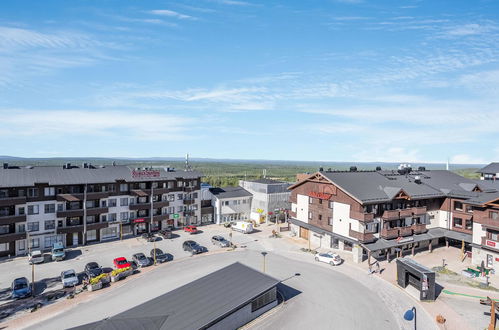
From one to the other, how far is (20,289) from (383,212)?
171ft

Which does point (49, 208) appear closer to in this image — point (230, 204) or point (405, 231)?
point (230, 204)

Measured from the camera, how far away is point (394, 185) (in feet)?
175

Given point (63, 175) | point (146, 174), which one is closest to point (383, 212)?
point (146, 174)

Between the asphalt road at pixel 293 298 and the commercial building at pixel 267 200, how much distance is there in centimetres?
2552

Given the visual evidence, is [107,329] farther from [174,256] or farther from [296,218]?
[296,218]

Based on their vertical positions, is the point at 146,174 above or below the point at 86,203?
above

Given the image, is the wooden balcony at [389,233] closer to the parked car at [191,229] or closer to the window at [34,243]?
the parked car at [191,229]

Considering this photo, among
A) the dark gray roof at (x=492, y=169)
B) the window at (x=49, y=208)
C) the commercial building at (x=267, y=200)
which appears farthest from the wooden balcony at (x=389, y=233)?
the window at (x=49, y=208)

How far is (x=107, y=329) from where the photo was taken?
22734 mm

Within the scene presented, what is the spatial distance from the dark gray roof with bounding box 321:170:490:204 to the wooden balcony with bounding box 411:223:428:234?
4999 millimetres

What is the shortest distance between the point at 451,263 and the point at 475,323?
19522 millimetres

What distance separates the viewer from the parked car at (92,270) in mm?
39484

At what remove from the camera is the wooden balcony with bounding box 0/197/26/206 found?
46.3m

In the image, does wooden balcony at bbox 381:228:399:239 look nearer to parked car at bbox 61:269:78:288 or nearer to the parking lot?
the parking lot
